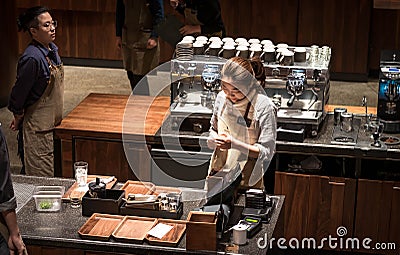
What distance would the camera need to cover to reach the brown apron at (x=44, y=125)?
19.3 ft

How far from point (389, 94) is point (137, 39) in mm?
2686

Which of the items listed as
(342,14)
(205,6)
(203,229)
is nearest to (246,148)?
(203,229)

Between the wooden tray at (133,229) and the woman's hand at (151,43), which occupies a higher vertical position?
the woman's hand at (151,43)

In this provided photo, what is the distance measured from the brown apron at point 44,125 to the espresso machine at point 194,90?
2.67 feet

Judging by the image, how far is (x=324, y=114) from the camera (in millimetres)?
5867

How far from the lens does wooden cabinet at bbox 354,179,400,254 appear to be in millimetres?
5496

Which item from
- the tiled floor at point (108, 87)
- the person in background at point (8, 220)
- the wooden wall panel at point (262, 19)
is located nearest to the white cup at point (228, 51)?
the person in background at point (8, 220)

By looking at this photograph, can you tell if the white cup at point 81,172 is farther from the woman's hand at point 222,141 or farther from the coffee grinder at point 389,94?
the coffee grinder at point 389,94

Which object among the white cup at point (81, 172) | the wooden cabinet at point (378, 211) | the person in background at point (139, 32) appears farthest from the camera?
the person in background at point (139, 32)

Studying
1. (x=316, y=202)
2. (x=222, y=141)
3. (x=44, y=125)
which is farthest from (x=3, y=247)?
(x=316, y=202)

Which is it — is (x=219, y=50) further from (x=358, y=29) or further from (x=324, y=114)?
(x=358, y=29)

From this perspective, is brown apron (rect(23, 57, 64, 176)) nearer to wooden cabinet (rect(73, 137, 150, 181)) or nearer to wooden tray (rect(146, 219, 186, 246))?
wooden cabinet (rect(73, 137, 150, 181))

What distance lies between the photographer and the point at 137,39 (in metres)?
7.66

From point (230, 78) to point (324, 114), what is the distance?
50.8 inches
